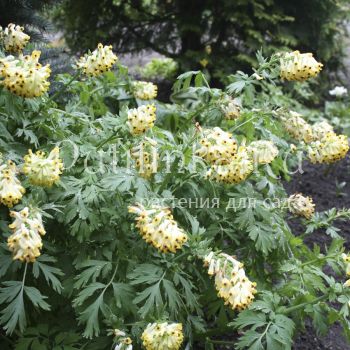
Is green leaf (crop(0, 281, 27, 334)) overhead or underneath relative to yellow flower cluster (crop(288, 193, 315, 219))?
underneath

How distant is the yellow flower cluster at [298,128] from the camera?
3.00m

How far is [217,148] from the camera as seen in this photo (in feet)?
8.05

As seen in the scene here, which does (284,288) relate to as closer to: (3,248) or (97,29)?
(3,248)

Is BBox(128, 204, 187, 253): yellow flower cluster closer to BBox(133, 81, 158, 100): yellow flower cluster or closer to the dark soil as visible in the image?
BBox(133, 81, 158, 100): yellow flower cluster

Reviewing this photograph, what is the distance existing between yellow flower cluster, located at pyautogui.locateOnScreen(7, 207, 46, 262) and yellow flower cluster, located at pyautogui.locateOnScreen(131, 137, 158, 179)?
21.9 inches

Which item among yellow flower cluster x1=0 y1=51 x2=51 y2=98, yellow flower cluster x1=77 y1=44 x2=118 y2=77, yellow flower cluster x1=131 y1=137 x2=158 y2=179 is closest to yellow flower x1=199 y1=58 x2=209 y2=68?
yellow flower cluster x1=77 y1=44 x2=118 y2=77

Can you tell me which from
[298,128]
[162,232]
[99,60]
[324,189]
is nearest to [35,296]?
[162,232]

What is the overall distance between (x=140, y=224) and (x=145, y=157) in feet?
1.23

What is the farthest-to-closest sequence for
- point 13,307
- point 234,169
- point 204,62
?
1. point 204,62
2. point 234,169
3. point 13,307

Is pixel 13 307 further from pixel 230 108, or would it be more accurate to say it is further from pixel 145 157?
pixel 230 108

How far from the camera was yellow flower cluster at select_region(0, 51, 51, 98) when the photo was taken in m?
2.39

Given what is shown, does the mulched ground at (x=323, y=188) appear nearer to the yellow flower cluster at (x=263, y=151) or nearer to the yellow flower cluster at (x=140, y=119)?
Result: the yellow flower cluster at (x=263, y=151)

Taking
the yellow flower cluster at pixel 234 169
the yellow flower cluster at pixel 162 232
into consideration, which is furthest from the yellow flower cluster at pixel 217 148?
the yellow flower cluster at pixel 162 232

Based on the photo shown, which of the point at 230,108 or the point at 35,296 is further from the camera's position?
the point at 230,108
